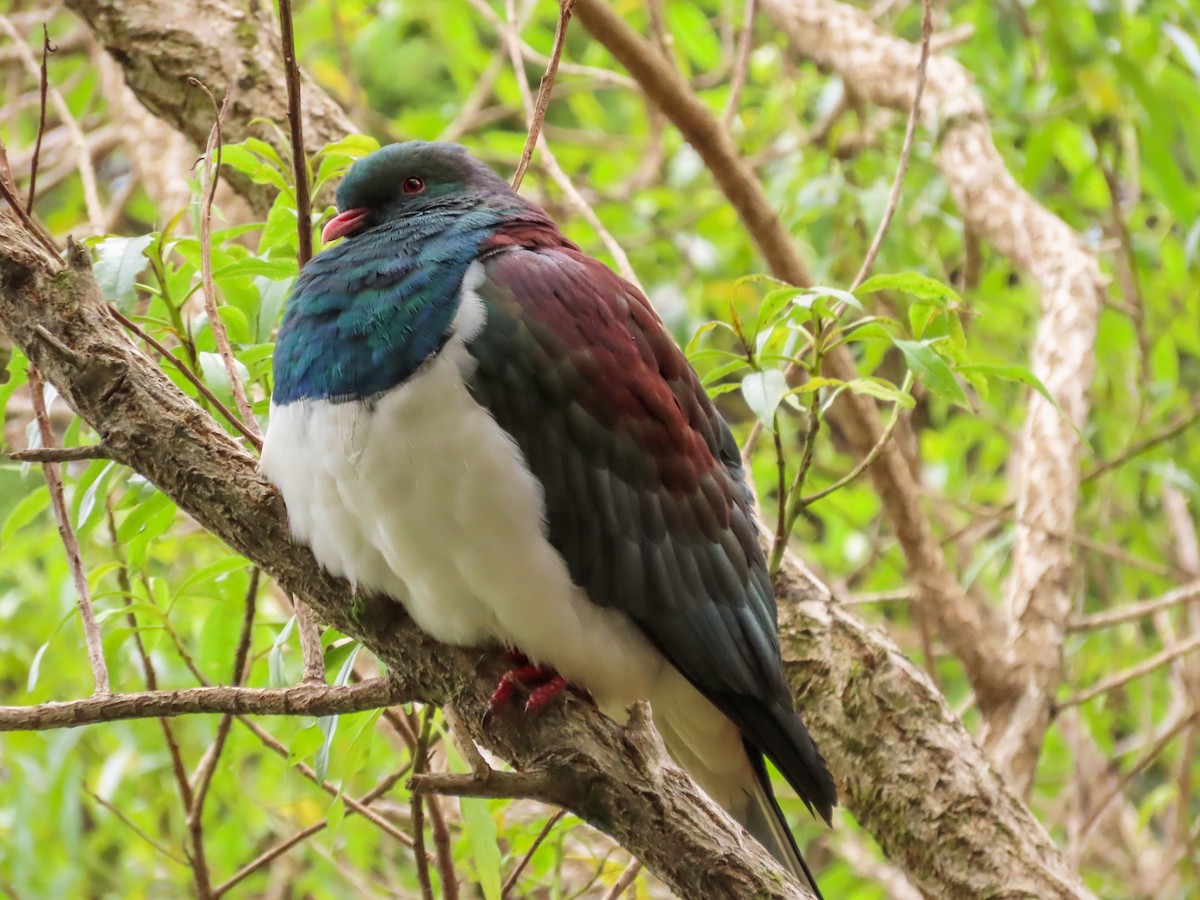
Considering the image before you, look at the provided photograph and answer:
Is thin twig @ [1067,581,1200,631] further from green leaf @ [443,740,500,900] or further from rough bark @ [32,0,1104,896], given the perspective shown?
green leaf @ [443,740,500,900]

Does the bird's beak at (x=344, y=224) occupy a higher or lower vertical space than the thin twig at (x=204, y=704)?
higher

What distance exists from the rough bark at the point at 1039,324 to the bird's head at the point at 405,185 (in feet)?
4.28

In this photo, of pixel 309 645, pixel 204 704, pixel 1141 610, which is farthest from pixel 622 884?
pixel 1141 610

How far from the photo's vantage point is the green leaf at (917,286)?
1803mm

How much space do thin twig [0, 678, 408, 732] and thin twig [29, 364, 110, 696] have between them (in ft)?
0.17

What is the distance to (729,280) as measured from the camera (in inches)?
154

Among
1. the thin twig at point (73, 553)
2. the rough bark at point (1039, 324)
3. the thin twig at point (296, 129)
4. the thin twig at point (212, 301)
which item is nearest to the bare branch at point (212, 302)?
the thin twig at point (212, 301)

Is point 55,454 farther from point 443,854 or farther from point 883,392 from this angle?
point 883,392

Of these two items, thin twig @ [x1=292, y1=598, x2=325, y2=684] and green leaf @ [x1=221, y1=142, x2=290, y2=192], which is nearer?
thin twig @ [x1=292, y1=598, x2=325, y2=684]

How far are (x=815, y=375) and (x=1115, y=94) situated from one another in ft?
5.74

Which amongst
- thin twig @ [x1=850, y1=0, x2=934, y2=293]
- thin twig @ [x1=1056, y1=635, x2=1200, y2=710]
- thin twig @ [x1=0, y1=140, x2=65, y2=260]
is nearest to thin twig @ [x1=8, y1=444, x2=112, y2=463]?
thin twig @ [x1=0, y1=140, x2=65, y2=260]

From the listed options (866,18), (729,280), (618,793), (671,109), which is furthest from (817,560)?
(618,793)

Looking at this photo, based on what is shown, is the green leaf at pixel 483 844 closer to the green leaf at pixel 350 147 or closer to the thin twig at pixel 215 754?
the thin twig at pixel 215 754

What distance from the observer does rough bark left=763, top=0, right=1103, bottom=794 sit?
2734 mm
